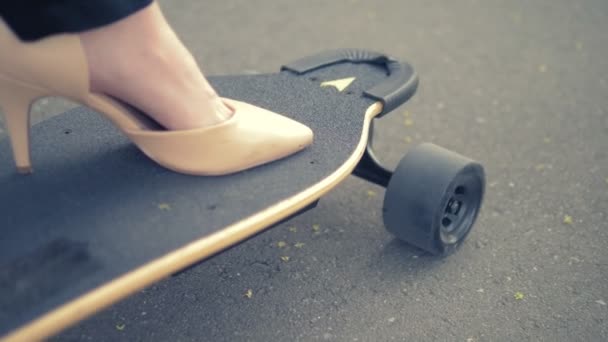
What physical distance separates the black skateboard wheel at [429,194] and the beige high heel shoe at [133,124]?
299mm

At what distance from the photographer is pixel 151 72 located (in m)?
1.35

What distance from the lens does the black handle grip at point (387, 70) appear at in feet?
5.90

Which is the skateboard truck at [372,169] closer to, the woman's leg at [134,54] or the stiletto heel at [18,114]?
the woman's leg at [134,54]

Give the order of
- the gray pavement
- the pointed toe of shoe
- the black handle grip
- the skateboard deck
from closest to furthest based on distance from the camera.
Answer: the skateboard deck
the pointed toe of shoe
the gray pavement
the black handle grip

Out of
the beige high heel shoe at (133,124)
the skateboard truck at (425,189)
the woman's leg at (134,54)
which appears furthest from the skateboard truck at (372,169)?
the woman's leg at (134,54)

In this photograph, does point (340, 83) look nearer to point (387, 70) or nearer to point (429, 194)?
point (387, 70)

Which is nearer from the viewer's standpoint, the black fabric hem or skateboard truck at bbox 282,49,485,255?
the black fabric hem

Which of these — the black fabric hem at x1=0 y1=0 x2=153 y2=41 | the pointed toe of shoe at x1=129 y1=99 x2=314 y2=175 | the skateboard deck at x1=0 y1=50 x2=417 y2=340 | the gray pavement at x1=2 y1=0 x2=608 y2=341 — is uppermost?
the black fabric hem at x1=0 y1=0 x2=153 y2=41

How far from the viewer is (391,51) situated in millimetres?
3104

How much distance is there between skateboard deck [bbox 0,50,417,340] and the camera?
111 cm

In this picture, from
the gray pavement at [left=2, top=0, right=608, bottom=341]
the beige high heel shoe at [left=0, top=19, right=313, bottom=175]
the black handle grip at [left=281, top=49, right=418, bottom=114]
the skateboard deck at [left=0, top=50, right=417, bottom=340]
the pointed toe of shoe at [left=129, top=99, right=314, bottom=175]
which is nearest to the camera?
the skateboard deck at [left=0, top=50, right=417, bottom=340]

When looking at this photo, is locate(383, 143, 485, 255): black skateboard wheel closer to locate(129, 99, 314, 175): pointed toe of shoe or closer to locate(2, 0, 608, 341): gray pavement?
locate(2, 0, 608, 341): gray pavement

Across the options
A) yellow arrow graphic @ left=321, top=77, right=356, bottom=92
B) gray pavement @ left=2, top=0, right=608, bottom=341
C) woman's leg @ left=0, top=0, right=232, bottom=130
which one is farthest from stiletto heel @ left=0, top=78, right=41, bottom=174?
yellow arrow graphic @ left=321, top=77, right=356, bottom=92

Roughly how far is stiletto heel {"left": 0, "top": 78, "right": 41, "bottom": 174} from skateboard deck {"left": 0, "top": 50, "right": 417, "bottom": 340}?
59 millimetres
